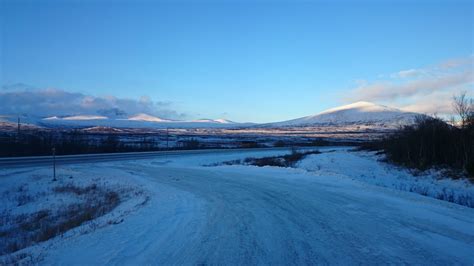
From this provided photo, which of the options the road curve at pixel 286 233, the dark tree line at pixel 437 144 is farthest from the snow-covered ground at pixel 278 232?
the dark tree line at pixel 437 144

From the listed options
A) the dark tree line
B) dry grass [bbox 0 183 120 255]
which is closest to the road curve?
dry grass [bbox 0 183 120 255]

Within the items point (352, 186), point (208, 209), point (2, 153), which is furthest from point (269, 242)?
point (2, 153)

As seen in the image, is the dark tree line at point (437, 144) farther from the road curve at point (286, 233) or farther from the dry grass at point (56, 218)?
the dry grass at point (56, 218)

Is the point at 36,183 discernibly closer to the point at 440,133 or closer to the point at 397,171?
the point at 397,171

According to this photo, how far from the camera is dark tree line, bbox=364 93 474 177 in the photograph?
24.4 meters

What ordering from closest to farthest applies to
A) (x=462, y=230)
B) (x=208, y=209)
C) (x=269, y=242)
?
(x=269, y=242) → (x=462, y=230) → (x=208, y=209)

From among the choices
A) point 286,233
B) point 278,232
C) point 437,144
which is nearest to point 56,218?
point 278,232

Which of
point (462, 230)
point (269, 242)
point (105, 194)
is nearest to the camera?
point (269, 242)

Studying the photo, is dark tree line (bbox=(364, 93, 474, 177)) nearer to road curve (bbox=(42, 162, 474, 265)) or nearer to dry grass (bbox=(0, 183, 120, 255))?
road curve (bbox=(42, 162, 474, 265))

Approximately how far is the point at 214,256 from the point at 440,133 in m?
26.9

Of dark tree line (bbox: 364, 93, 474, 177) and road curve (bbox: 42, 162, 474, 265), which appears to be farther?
dark tree line (bbox: 364, 93, 474, 177)

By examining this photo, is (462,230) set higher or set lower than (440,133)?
lower

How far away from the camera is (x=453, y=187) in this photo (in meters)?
20.7

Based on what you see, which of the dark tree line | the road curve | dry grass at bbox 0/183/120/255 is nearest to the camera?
the road curve
